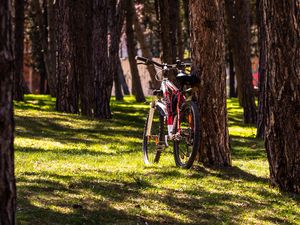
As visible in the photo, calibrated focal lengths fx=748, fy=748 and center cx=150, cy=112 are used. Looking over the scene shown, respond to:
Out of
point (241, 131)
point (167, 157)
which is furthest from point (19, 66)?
point (167, 157)

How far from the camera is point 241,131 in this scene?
20.0 meters

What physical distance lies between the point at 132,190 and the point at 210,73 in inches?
100

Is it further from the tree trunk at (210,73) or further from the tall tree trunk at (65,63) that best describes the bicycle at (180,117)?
the tall tree trunk at (65,63)

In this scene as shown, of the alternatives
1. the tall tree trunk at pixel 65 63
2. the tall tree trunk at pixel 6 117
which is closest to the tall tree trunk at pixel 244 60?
the tall tree trunk at pixel 65 63

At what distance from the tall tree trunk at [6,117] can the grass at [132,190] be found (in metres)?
1.97

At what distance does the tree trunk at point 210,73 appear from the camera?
10.2m

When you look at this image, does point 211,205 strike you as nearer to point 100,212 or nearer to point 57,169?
point 100,212

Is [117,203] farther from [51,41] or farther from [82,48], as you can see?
[51,41]

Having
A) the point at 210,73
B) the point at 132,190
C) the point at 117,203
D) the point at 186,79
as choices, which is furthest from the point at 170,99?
the point at 117,203

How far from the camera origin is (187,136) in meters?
9.70

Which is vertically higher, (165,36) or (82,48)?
(165,36)

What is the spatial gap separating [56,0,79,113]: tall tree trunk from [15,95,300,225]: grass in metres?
8.13

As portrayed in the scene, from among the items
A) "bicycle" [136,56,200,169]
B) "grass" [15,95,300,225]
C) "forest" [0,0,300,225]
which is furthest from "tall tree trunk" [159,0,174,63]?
"bicycle" [136,56,200,169]

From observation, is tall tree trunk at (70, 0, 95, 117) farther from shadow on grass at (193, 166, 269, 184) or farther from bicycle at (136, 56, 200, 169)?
shadow on grass at (193, 166, 269, 184)
